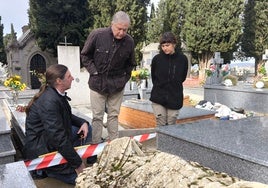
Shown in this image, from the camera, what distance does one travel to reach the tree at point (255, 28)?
2597 centimetres

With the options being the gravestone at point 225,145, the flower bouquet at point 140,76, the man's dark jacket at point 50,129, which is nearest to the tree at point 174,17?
the flower bouquet at point 140,76

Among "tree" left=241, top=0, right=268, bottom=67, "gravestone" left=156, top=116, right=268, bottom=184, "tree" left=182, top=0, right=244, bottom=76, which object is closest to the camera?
"gravestone" left=156, top=116, right=268, bottom=184

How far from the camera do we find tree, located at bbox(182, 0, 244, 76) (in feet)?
76.7

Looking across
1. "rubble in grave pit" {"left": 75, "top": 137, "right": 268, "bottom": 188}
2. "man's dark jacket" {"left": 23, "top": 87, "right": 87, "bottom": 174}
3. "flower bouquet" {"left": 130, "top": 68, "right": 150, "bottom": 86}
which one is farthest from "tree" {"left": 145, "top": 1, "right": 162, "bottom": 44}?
"rubble in grave pit" {"left": 75, "top": 137, "right": 268, "bottom": 188}

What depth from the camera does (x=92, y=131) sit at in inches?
141

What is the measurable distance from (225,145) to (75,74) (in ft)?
29.1

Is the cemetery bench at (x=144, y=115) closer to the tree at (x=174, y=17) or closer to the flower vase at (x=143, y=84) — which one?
the flower vase at (x=143, y=84)

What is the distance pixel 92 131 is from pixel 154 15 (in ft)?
108

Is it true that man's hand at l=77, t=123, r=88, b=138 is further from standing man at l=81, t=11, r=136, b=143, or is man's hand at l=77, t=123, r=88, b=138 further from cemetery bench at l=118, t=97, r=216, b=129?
cemetery bench at l=118, t=97, r=216, b=129

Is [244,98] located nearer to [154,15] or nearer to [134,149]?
[134,149]

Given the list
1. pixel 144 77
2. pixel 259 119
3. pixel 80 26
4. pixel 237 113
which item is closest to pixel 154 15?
pixel 80 26

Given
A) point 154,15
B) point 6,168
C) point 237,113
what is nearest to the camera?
point 6,168

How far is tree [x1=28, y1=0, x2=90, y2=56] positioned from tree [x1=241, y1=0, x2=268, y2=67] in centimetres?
1566

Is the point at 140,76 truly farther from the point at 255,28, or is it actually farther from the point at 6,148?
the point at 255,28
